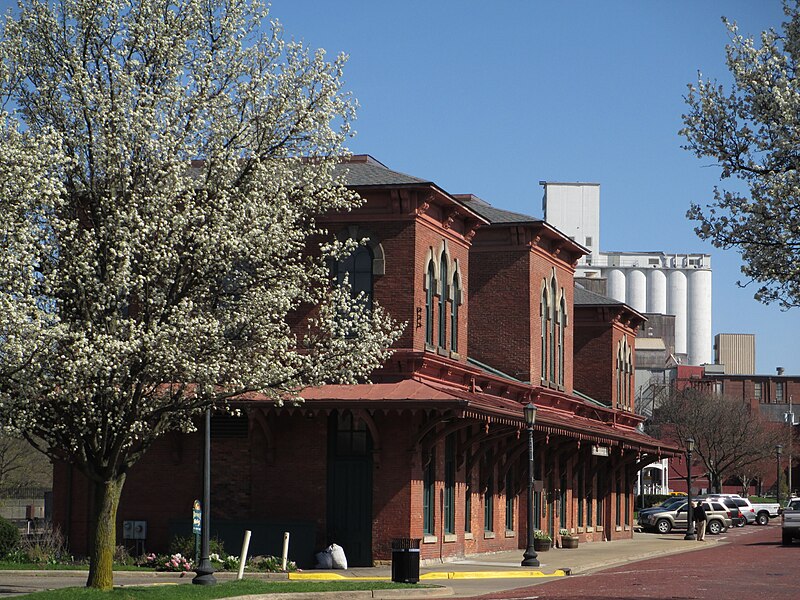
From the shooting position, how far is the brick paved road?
80.4 feet

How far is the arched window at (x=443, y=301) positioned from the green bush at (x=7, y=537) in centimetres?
1262

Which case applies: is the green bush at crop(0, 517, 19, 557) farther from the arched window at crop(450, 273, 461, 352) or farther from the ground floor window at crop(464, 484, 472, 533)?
the arched window at crop(450, 273, 461, 352)

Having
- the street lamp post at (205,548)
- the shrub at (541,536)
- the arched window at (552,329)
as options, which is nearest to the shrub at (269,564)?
the street lamp post at (205,548)

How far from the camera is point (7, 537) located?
105 feet

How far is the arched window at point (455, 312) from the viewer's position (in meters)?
37.6

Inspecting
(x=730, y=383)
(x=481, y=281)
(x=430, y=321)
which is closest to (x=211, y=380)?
(x=430, y=321)

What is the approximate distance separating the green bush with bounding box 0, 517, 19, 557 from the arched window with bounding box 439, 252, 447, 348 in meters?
12.6

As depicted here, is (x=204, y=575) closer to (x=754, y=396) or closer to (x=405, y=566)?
(x=405, y=566)

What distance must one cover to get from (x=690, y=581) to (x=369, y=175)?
14.1 meters

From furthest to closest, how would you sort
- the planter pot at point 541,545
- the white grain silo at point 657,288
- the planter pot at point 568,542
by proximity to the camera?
the white grain silo at point 657,288, the planter pot at point 568,542, the planter pot at point 541,545

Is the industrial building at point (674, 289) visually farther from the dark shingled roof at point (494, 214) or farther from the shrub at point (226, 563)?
the shrub at point (226, 563)

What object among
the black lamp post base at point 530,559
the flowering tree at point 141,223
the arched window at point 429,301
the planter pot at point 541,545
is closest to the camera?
the flowering tree at point 141,223

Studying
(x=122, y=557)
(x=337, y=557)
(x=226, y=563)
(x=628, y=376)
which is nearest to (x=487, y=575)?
(x=337, y=557)

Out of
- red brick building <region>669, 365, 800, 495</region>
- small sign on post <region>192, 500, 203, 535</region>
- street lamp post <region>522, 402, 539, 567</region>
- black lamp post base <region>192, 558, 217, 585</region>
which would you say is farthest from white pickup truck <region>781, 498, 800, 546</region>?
red brick building <region>669, 365, 800, 495</region>
